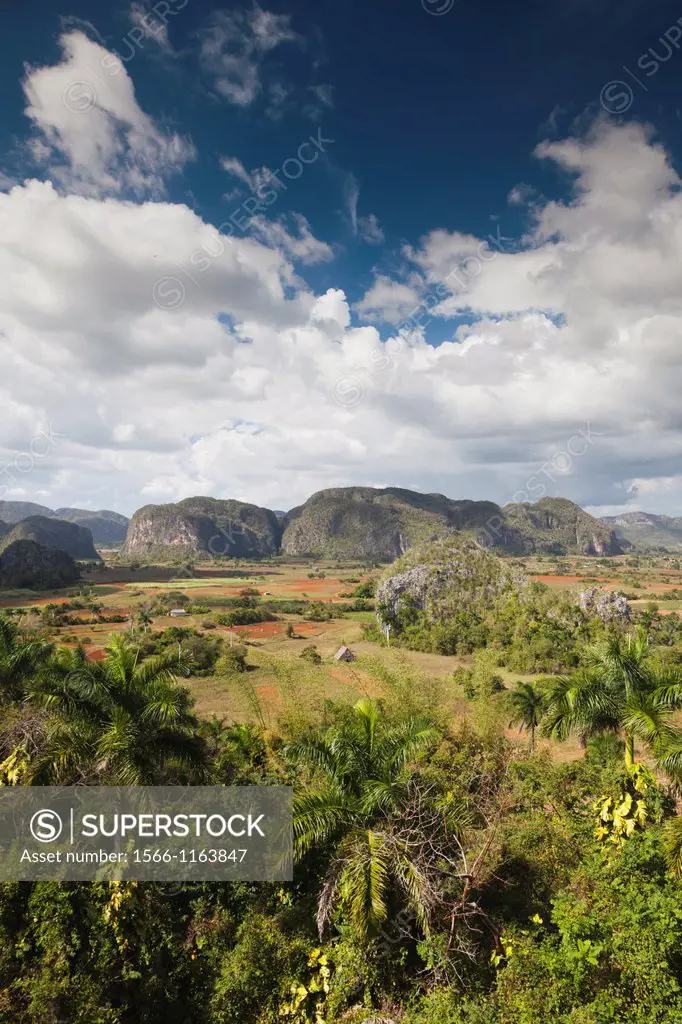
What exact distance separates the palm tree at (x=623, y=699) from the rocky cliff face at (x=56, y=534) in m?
175

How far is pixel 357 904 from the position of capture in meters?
7.68

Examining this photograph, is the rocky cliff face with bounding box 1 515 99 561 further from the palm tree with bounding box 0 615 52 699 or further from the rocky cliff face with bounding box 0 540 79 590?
the palm tree with bounding box 0 615 52 699

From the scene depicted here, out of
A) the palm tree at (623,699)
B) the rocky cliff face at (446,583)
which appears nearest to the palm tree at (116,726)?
the palm tree at (623,699)

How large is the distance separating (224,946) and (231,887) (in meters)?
1.00

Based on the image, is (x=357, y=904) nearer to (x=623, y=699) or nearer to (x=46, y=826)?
(x=46, y=826)

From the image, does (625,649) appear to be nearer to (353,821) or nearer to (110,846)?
(353,821)

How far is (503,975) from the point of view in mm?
7328

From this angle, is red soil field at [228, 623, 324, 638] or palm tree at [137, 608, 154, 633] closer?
red soil field at [228, 623, 324, 638]

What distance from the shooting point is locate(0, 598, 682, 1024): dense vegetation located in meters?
6.99

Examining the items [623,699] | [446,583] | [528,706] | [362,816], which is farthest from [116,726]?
[446,583]

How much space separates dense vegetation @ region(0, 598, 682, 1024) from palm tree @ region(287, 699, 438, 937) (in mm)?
36

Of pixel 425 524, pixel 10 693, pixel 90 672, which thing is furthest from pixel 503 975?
pixel 425 524


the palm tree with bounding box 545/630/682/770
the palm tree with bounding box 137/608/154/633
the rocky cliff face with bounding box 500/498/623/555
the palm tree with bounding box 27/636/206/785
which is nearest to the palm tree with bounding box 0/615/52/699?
the palm tree with bounding box 27/636/206/785

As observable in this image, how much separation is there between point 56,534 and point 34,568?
104 metres
